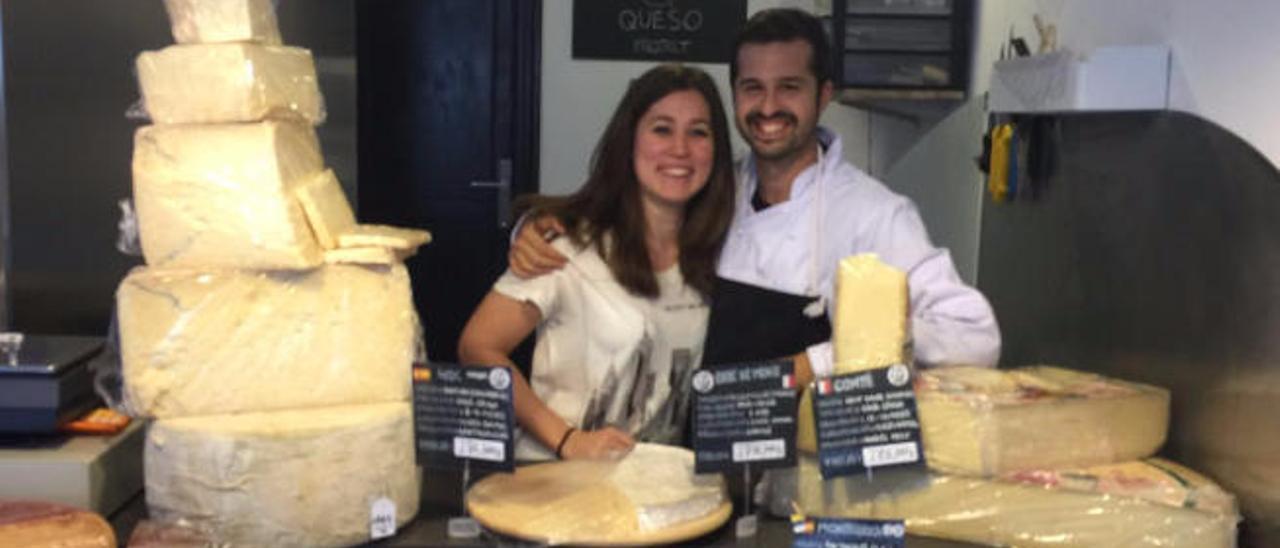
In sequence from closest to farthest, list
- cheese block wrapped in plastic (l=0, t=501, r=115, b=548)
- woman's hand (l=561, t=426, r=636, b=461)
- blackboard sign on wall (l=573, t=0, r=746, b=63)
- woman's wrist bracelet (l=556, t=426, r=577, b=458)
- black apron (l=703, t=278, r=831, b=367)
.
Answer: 1. cheese block wrapped in plastic (l=0, t=501, r=115, b=548)
2. woman's hand (l=561, t=426, r=636, b=461)
3. woman's wrist bracelet (l=556, t=426, r=577, b=458)
4. black apron (l=703, t=278, r=831, b=367)
5. blackboard sign on wall (l=573, t=0, r=746, b=63)

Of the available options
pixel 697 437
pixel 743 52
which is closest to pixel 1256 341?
pixel 697 437

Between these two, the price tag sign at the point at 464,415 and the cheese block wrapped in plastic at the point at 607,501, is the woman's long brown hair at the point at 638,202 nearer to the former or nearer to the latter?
the cheese block wrapped in plastic at the point at 607,501

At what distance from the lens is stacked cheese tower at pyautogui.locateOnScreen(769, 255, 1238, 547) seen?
1455 millimetres

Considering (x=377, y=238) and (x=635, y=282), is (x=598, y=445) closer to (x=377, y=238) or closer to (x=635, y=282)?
(x=635, y=282)

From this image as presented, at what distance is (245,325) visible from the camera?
150 centimetres

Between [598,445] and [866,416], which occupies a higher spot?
[866,416]

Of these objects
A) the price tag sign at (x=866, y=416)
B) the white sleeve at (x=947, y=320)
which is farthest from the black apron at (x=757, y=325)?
the price tag sign at (x=866, y=416)

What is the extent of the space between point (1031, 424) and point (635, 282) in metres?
0.79

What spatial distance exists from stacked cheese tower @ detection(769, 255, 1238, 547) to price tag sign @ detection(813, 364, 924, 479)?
0.14 ft

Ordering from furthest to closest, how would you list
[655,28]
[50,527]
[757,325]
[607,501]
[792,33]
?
[655,28]
[792,33]
[757,325]
[607,501]
[50,527]

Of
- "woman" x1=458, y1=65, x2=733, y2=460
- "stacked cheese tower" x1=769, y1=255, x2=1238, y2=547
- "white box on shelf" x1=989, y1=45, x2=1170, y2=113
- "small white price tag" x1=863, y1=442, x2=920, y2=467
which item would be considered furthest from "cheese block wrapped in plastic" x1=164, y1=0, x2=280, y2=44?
"white box on shelf" x1=989, y1=45, x2=1170, y2=113

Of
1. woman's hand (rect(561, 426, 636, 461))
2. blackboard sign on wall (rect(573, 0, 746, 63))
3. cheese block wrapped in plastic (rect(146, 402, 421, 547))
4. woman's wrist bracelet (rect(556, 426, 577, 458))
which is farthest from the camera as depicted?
blackboard sign on wall (rect(573, 0, 746, 63))

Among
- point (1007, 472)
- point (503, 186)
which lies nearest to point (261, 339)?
point (1007, 472)

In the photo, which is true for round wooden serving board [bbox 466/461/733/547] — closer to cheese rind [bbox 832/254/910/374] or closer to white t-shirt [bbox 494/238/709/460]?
cheese rind [bbox 832/254/910/374]
